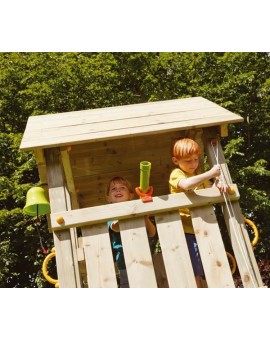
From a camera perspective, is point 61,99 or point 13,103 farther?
point 13,103

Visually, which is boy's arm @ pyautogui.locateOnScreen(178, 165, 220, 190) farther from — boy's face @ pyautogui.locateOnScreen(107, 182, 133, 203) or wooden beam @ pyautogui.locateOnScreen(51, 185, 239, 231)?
boy's face @ pyautogui.locateOnScreen(107, 182, 133, 203)

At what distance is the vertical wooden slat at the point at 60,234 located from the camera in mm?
2984

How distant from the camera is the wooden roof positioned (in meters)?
3.24

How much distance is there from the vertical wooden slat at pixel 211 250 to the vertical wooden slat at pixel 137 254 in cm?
40

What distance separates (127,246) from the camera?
3.03 metres

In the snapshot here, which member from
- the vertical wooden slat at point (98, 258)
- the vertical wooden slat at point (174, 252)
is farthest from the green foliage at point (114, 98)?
the vertical wooden slat at point (98, 258)

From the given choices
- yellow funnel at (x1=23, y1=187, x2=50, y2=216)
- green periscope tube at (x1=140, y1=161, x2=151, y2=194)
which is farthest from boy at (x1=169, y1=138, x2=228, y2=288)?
yellow funnel at (x1=23, y1=187, x2=50, y2=216)

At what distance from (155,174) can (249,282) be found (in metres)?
2.30

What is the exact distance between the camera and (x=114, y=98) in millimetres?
11812

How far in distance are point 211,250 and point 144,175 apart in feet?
2.45
